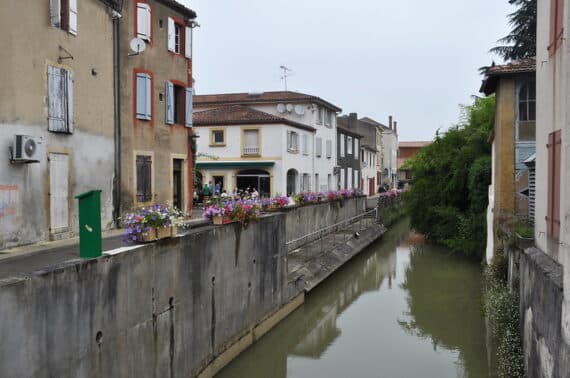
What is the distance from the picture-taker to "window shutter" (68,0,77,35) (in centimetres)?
1143

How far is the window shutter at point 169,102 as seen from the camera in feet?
52.9

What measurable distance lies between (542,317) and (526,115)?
10.3 metres

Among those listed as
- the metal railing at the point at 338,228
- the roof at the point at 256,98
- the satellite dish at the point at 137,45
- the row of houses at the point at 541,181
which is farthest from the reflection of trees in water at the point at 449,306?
the roof at the point at 256,98

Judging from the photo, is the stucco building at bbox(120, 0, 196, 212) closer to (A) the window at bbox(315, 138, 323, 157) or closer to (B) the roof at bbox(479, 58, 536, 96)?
(B) the roof at bbox(479, 58, 536, 96)

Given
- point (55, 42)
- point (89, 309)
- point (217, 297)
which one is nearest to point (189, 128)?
point (55, 42)

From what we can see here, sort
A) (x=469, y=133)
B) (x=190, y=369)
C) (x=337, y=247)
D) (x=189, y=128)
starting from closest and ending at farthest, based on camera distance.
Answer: (x=190, y=369), (x=189, y=128), (x=337, y=247), (x=469, y=133)

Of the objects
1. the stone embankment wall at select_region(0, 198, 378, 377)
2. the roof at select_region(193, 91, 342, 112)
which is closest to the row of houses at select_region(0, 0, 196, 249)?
the stone embankment wall at select_region(0, 198, 378, 377)

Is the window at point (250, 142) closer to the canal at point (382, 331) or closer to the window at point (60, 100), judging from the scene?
the canal at point (382, 331)

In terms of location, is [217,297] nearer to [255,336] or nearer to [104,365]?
[255,336]

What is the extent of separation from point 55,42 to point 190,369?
274 inches

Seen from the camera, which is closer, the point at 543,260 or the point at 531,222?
the point at 543,260

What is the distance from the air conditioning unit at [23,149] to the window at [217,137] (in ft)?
67.2

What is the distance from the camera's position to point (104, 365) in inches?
275

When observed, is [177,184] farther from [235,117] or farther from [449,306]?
[235,117]
